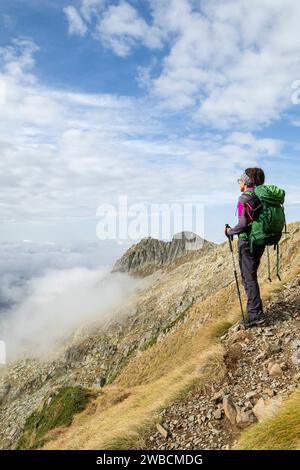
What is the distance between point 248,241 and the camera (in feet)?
38.3

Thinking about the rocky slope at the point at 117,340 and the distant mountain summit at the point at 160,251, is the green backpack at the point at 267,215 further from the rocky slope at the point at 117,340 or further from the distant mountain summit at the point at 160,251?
the distant mountain summit at the point at 160,251

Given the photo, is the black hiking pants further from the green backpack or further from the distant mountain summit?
the distant mountain summit

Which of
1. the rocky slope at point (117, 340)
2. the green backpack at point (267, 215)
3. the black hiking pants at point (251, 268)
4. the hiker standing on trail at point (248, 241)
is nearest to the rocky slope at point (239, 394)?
the hiker standing on trail at point (248, 241)

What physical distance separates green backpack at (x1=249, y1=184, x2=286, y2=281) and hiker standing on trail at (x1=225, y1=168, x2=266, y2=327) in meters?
0.22

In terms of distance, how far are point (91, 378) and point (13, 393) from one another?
118 ft

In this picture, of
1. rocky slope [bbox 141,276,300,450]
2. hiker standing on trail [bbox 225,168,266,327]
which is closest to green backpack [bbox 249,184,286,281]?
hiker standing on trail [bbox 225,168,266,327]

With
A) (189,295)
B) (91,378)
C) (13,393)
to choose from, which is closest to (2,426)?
(91,378)

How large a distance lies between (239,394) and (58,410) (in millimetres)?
21865

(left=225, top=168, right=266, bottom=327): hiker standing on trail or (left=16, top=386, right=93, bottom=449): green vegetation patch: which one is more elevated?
(left=225, top=168, right=266, bottom=327): hiker standing on trail

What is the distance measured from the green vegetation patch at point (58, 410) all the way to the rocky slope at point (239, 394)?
1135 centimetres

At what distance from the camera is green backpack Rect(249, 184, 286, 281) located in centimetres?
1081

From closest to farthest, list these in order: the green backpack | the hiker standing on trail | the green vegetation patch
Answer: the green backpack
the hiker standing on trail
the green vegetation patch

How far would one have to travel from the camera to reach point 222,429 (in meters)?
8.48

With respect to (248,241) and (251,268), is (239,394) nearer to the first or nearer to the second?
(251,268)
